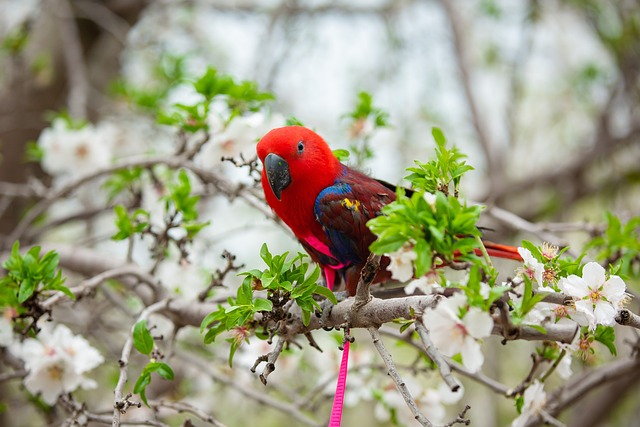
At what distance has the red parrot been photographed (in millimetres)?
1714

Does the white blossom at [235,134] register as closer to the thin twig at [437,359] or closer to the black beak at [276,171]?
the black beak at [276,171]

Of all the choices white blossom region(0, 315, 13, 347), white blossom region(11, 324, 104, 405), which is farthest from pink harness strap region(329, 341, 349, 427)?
white blossom region(0, 315, 13, 347)

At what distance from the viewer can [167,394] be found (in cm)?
310

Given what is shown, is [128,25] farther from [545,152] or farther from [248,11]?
[545,152]

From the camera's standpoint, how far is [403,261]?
3.91 ft

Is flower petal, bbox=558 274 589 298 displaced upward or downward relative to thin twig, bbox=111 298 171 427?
upward

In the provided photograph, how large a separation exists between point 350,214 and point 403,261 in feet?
1.71

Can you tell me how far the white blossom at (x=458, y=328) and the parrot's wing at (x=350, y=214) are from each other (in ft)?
1.85

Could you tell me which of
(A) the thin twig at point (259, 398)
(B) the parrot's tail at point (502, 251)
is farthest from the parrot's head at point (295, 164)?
(A) the thin twig at point (259, 398)

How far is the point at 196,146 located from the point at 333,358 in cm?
121

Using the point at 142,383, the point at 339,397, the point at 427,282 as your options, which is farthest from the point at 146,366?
the point at 427,282

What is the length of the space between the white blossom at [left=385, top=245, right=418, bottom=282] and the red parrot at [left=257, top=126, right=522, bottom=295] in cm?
47

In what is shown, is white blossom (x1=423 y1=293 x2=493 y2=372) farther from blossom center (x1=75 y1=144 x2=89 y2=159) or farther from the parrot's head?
blossom center (x1=75 y1=144 x2=89 y2=159)

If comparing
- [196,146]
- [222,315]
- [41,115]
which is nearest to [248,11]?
→ [41,115]
